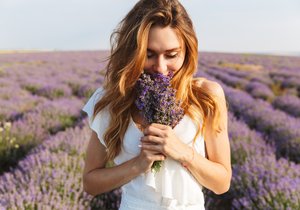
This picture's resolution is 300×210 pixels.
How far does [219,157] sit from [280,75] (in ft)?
47.4

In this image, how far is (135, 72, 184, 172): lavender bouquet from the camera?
4.53 ft

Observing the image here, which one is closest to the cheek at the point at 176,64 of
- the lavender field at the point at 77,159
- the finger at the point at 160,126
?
the finger at the point at 160,126

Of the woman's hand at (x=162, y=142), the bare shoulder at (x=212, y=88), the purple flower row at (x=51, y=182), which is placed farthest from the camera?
the purple flower row at (x=51, y=182)

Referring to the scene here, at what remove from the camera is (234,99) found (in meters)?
8.32

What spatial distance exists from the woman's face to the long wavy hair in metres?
0.02

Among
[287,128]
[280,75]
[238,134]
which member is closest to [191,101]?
[238,134]

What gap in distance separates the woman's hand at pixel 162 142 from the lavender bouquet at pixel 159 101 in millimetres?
50

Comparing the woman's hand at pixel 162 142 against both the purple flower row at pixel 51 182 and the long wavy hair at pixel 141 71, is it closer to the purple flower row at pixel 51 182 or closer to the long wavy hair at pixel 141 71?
the long wavy hair at pixel 141 71

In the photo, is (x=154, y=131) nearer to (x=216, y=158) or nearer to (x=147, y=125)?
(x=147, y=125)

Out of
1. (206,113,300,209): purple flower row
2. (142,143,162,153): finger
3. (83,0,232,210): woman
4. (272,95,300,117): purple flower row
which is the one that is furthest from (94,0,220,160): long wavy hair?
(272,95,300,117): purple flower row

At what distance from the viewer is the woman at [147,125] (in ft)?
4.89

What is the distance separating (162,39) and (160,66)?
0.10m

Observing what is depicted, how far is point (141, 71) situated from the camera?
1536mm

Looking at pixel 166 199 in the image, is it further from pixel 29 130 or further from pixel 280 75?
pixel 280 75
